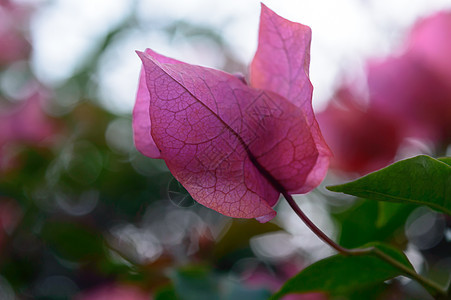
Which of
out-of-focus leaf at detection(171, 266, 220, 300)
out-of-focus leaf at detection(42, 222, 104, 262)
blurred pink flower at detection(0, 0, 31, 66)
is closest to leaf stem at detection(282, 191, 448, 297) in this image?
out-of-focus leaf at detection(171, 266, 220, 300)

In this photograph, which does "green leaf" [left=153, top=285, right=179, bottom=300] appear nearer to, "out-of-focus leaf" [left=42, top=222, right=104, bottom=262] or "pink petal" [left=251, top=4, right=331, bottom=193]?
"pink petal" [left=251, top=4, right=331, bottom=193]

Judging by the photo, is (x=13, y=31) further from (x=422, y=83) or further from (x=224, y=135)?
(x=224, y=135)

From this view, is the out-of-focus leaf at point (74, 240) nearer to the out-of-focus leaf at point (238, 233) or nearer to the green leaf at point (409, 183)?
the out-of-focus leaf at point (238, 233)

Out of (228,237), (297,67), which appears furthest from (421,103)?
(297,67)

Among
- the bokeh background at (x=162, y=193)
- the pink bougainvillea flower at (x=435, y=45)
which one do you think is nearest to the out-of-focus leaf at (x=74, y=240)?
the bokeh background at (x=162, y=193)

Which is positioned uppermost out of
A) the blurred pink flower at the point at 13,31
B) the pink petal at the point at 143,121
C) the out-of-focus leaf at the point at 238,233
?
the pink petal at the point at 143,121

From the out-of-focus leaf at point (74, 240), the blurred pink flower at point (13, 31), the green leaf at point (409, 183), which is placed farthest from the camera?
the blurred pink flower at point (13, 31)
